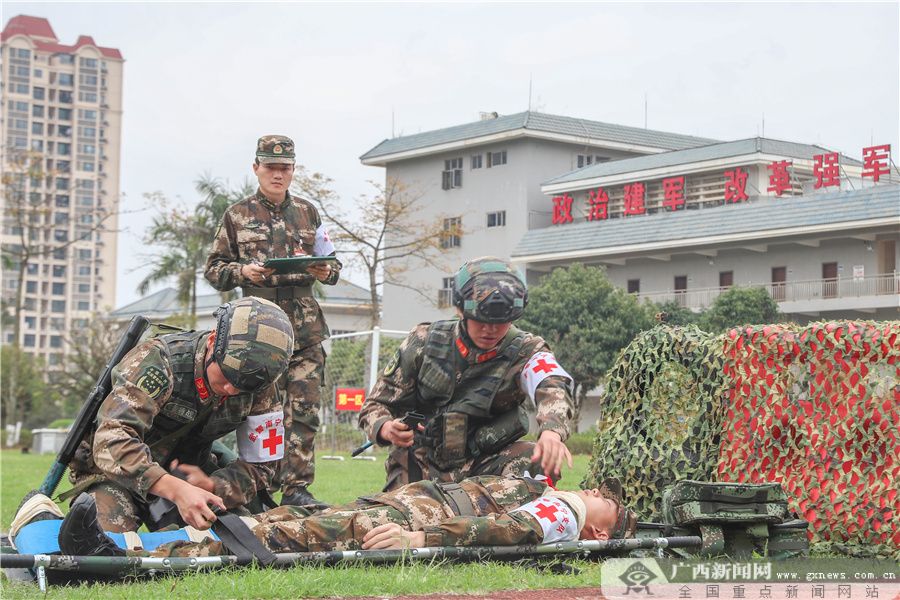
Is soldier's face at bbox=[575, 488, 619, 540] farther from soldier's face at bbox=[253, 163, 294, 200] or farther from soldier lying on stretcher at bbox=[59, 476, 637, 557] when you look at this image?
soldier's face at bbox=[253, 163, 294, 200]

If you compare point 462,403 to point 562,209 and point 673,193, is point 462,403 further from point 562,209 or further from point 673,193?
point 562,209

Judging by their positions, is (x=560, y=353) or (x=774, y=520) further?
(x=560, y=353)

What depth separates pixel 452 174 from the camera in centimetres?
7662

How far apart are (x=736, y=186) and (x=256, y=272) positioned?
54135 millimetres

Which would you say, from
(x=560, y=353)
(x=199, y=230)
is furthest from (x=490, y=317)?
(x=560, y=353)

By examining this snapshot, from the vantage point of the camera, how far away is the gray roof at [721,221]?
175ft

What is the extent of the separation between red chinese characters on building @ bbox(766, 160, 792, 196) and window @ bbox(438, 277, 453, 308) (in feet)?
55.2

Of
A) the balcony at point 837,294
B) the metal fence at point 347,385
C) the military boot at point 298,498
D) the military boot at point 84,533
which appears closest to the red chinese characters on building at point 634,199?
the balcony at point 837,294

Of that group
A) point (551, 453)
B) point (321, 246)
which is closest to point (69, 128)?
point (321, 246)

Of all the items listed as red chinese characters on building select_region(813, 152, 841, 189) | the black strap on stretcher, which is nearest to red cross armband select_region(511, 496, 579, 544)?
the black strap on stretcher

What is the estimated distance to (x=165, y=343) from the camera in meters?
7.43

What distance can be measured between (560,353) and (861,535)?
4628cm

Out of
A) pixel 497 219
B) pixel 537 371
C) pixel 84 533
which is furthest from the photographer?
pixel 497 219

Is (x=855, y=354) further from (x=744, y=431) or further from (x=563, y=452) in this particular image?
(x=563, y=452)
